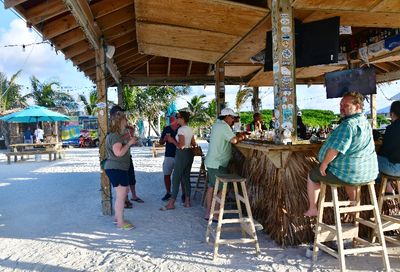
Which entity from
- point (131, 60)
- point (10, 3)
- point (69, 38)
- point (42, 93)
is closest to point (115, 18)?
point (69, 38)

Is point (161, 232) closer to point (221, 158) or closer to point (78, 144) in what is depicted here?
point (221, 158)

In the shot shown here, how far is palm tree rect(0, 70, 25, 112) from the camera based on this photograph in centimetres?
2766

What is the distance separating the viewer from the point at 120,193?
4770 mm

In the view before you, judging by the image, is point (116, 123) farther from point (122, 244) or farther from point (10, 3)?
point (10, 3)

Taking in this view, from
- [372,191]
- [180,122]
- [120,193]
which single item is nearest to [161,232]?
[120,193]

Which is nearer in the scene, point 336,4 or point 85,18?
point 336,4

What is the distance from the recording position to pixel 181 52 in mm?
7367

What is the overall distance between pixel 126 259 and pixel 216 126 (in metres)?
2.00

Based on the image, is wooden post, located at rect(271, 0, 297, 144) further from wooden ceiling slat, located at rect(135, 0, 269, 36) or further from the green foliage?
the green foliage

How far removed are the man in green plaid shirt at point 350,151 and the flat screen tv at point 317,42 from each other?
1447 mm

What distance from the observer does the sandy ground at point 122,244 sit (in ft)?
11.5

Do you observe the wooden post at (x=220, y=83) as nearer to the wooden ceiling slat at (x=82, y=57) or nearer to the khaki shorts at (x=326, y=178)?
the wooden ceiling slat at (x=82, y=57)

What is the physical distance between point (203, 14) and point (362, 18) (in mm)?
2166

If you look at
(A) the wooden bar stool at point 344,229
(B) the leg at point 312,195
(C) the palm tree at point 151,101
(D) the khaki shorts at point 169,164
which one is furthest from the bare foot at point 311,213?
(C) the palm tree at point 151,101
